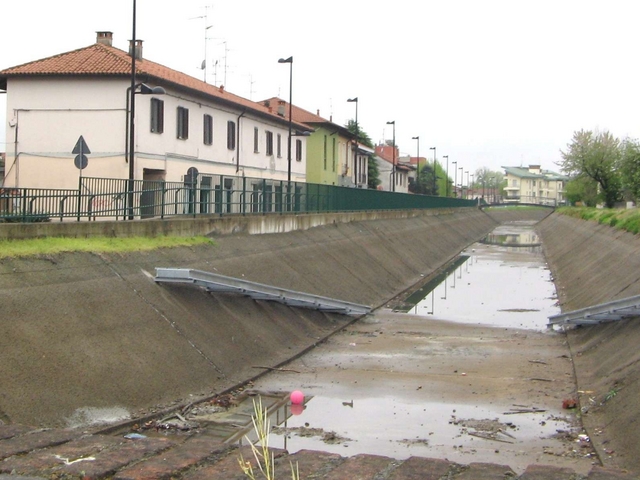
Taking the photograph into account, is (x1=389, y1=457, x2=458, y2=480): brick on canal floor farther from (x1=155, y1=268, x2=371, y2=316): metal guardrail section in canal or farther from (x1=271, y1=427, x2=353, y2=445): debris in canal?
(x1=155, y1=268, x2=371, y2=316): metal guardrail section in canal

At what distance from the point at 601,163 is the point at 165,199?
227 ft

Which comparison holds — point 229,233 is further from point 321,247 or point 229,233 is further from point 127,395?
point 127,395

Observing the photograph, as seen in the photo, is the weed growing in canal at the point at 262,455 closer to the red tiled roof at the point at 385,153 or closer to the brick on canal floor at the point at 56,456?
the brick on canal floor at the point at 56,456

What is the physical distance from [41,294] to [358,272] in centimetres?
2036

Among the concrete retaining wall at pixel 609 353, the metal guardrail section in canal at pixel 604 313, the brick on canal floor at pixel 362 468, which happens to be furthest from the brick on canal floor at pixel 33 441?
the metal guardrail section in canal at pixel 604 313

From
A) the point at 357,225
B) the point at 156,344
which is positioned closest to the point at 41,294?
the point at 156,344

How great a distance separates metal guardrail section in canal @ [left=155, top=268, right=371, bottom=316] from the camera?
1867 centimetres

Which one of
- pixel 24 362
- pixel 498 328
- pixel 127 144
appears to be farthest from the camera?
pixel 127 144

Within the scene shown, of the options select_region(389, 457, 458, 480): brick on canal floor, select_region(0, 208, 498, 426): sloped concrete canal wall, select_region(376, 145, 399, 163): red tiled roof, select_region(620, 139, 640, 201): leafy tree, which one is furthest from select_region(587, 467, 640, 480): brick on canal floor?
select_region(376, 145, 399, 163): red tiled roof

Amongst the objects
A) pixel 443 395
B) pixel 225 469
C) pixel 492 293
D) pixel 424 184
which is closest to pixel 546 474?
pixel 225 469

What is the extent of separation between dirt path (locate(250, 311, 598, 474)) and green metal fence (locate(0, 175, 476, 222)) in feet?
21.1

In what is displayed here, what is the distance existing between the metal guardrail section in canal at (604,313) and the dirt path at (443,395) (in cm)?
61

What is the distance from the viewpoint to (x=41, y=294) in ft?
48.9

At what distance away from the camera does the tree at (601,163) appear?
8519 cm
